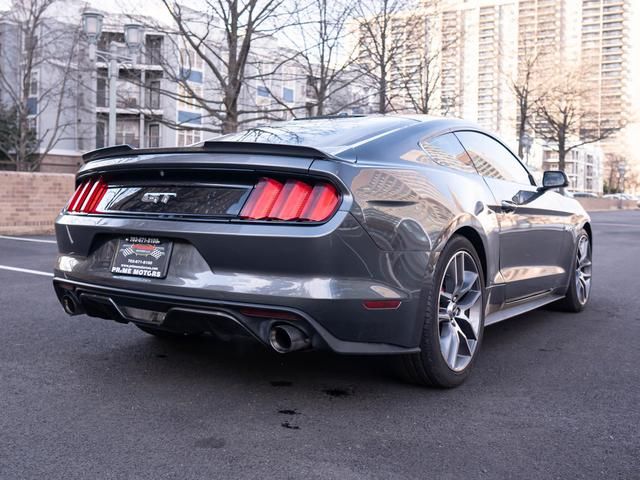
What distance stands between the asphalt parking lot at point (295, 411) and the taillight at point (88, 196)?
0.88 metres

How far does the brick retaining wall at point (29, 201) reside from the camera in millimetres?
15289

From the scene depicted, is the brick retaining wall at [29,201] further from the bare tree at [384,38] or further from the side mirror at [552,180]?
the side mirror at [552,180]

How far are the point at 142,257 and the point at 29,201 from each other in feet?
44.3

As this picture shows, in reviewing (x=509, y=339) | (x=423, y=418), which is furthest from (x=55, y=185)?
(x=423, y=418)

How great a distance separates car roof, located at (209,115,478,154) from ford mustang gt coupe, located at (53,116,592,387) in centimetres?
2

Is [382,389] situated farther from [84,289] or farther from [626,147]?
[626,147]

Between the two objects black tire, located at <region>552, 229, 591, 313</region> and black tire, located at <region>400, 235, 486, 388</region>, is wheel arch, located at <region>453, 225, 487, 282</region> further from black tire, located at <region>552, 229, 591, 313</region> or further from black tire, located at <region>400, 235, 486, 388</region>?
black tire, located at <region>552, 229, 591, 313</region>

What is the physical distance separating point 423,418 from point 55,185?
14.9 m

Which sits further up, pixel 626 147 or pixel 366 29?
pixel 626 147

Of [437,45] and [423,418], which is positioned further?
[437,45]

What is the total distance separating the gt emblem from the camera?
3.52 meters

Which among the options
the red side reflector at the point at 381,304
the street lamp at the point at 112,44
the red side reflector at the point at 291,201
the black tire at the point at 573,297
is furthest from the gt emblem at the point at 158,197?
the street lamp at the point at 112,44

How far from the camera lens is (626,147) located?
121m

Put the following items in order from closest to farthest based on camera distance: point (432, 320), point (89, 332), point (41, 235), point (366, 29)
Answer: point (432, 320)
point (89, 332)
point (41, 235)
point (366, 29)
